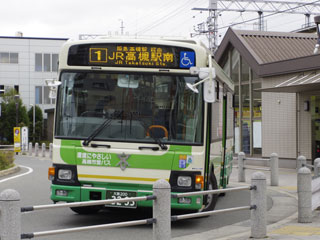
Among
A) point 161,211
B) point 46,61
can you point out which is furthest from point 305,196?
point 46,61

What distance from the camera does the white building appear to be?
2564 inches

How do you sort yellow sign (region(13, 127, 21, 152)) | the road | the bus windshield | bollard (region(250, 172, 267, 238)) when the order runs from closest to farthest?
1. bollard (region(250, 172, 267, 238))
2. the road
3. the bus windshield
4. yellow sign (region(13, 127, 21, 152))

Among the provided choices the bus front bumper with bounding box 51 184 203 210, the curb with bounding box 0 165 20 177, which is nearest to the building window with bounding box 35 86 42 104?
the curb with bounding box 0 165 20 177

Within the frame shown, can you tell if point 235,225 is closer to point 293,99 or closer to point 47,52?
point 293,99

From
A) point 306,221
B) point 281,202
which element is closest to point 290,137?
point 281,202

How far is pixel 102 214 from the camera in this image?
37.9 ft

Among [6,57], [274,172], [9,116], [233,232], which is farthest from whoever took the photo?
[6,57]

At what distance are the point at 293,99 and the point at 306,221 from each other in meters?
15.4

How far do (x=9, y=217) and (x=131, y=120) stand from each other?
14.2 ft

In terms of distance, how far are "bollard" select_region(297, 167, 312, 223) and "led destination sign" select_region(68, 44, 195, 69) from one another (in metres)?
2.83

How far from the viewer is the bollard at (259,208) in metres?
8.78

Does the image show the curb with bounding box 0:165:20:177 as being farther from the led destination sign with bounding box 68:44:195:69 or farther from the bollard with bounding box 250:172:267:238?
the bollard with bounding box 250:172:267:238

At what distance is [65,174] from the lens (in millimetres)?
9820

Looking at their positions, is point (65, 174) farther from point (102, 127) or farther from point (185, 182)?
point (185, 182)
